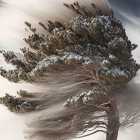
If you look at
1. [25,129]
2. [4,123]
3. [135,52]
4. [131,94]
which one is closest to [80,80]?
[131,94]

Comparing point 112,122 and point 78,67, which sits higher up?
point 78,67

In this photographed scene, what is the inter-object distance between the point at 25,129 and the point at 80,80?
166 cm

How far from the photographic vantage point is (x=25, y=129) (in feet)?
13.6

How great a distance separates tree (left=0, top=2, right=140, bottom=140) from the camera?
2943 mm

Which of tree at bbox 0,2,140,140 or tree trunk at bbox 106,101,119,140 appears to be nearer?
tree at bbox 0,2,140,140

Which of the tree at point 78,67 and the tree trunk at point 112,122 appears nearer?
the tree at point 78,67

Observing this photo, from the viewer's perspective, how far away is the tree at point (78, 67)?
2943 mm

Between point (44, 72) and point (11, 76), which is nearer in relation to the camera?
point (44, 72)

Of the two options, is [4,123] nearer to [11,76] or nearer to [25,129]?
[25,129]

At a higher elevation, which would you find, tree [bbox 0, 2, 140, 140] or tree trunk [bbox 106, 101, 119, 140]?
tree [bbox 0, 2, 140, 140]

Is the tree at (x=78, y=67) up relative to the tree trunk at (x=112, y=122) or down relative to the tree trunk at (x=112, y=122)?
up

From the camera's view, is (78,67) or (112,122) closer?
(78,67)

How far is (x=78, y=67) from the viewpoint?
3311 millimetres

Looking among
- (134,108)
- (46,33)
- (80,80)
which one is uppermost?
(46,33)
